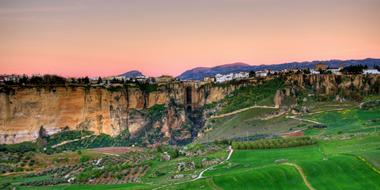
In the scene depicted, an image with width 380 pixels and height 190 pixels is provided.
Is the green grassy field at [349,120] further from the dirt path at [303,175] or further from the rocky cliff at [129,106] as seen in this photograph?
the dirt path at [303,175]

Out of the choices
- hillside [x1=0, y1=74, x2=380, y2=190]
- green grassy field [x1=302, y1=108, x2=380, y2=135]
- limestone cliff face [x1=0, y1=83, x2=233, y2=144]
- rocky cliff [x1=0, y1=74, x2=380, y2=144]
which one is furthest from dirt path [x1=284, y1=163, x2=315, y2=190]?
limestone cliff face [x1=0, y1=83, x2=233, y2=144]

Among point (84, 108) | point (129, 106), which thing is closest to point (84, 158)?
point (84, 108)

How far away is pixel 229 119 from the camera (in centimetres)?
13925

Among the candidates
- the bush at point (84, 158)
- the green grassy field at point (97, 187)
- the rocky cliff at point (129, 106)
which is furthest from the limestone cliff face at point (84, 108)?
the green grassy field at point (97, 187)

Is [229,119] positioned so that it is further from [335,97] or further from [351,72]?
[351,72]

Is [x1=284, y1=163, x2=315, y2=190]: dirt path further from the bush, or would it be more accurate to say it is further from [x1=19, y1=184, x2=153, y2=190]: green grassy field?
the bush

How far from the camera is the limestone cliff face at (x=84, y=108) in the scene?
138250 mm

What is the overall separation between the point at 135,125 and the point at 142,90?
12.2m

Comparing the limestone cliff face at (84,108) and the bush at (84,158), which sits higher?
the limestone cliff face at (84,108)

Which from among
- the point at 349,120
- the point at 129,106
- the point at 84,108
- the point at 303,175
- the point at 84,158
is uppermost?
the point at 84,108

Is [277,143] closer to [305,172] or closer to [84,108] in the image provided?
[305,172]

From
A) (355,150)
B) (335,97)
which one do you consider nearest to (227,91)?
(335,97)

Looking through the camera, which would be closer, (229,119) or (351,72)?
(229,119)

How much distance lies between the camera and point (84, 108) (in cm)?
14738
